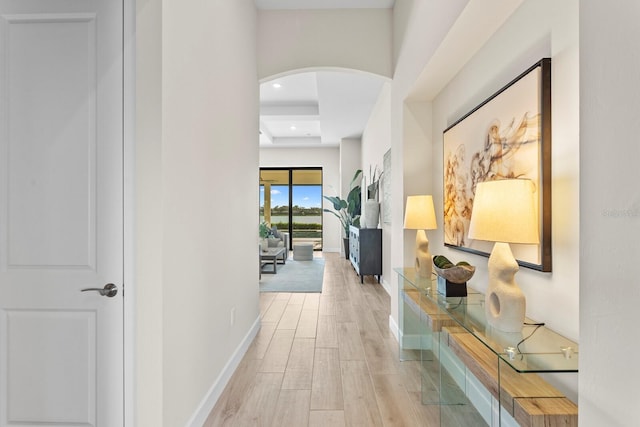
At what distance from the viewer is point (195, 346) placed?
76.2 inches

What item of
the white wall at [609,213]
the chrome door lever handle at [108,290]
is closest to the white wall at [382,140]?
the chrome door lever handle at [108,290]

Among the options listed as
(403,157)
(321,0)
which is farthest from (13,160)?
(321,0)

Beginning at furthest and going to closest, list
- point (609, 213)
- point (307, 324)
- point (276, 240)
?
1. point (276, 240)
2. point (307, 324)
3. point (609, 213)

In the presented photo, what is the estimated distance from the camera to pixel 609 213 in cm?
73

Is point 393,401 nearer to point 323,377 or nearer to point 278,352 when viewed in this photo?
point 323,377

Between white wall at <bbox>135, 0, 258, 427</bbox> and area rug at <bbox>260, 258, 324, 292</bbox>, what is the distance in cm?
259

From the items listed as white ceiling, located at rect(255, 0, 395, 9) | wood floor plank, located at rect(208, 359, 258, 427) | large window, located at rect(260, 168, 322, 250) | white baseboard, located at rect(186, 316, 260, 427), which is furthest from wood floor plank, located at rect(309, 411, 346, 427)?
large window, located at rect(260, 168, 322, 250)

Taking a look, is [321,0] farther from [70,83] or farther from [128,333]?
[128,333]

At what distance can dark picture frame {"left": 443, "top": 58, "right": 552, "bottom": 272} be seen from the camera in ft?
4.93

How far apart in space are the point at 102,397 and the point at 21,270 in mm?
672

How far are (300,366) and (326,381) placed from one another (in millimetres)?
312

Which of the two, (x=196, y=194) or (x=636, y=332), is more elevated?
(x=196, y=194)

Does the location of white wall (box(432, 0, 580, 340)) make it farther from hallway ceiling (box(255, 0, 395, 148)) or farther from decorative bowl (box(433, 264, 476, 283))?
hallway ceiling (box(255, 0, 395, 148))

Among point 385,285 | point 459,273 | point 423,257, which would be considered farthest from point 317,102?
point 459,273
